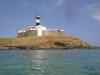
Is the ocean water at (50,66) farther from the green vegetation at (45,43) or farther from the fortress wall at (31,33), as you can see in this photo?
the fortress wall at (31,33)

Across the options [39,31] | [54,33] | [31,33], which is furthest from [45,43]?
[31,33]

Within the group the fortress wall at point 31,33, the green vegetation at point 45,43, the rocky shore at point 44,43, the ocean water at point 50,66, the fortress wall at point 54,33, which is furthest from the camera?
the fortress wall at point 31,33

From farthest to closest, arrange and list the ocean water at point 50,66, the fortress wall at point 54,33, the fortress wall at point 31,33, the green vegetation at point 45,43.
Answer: the fortress wall at point 31,33 < the fortress wall at point 54,33 < the green vegetation at point 45,43 < the ocean water at point 50,66

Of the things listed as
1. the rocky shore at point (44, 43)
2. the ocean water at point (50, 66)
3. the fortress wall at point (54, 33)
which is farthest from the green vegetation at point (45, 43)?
the ocean water at point (50, 66)

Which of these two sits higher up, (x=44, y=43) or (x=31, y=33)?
(x=31, y=33)

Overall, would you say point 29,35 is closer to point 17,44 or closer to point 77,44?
point 17,44

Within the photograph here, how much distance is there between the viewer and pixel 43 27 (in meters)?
114

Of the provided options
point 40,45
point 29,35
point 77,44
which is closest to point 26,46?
point 40,45

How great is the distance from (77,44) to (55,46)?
1054 centimetres

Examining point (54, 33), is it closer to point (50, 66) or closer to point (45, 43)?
point (45, 43)

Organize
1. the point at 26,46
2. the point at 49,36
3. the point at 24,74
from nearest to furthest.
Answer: the point at 24,74 < the point at 26,46 < the point at 49,36

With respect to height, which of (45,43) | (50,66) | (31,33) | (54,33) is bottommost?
(50,66)

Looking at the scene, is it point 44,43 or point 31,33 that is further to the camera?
point 31,33

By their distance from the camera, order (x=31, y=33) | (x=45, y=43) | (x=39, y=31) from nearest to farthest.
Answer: (x=45, y=43)
(x=39, y=31)
(x=31, y=33)
